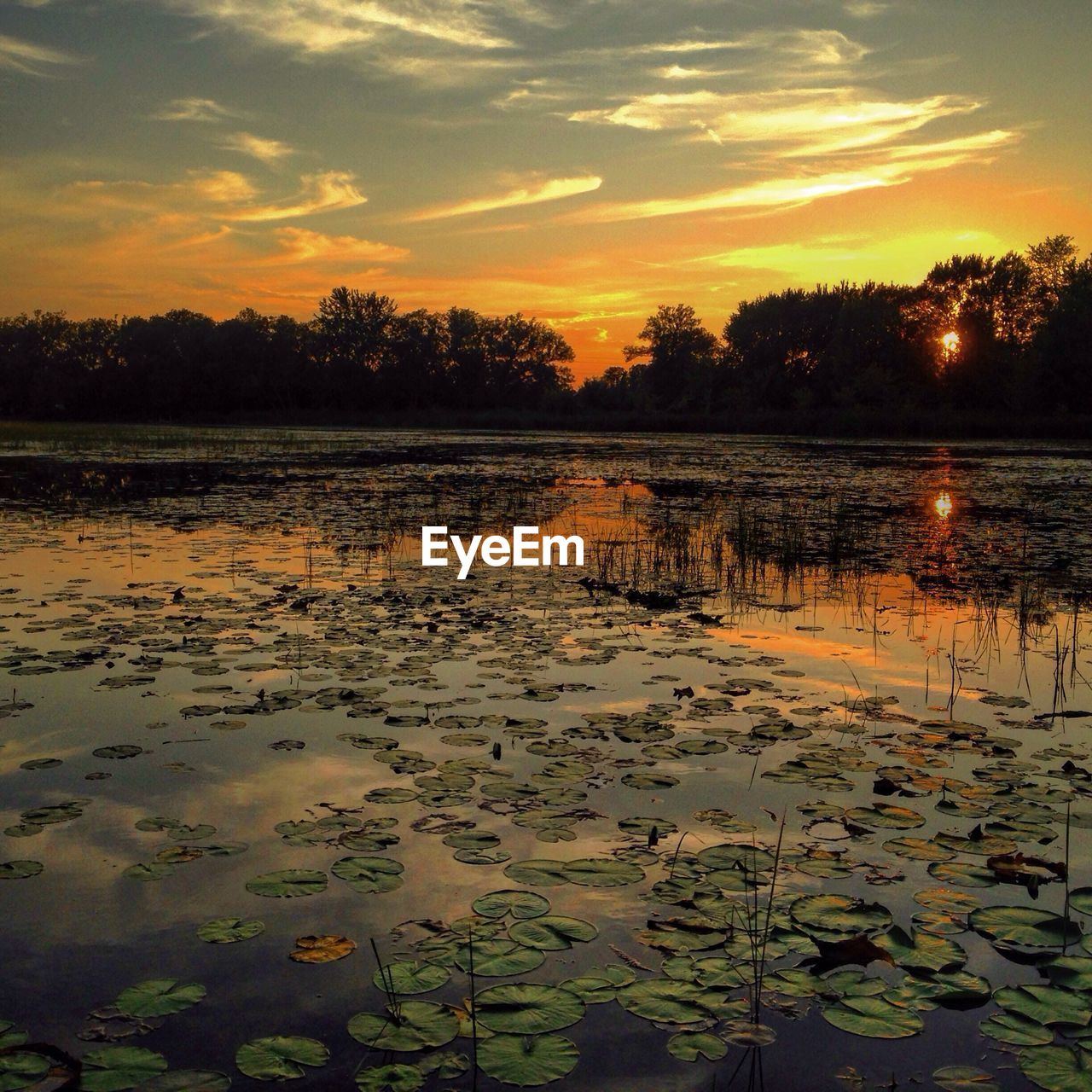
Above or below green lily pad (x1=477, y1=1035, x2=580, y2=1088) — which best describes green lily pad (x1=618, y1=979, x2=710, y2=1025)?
above

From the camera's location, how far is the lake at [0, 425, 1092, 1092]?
2.64m

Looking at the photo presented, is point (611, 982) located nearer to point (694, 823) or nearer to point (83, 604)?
point (694, 823)

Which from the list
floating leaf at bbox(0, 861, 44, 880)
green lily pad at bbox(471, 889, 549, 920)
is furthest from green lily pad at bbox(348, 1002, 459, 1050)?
floating leaf at bbox(0, 861, 44, 880)

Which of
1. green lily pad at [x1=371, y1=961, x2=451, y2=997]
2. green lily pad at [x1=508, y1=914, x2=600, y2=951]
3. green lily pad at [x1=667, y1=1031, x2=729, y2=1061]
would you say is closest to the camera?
green lily pad at [x1=667, y1=1031, x2=729, y2=1061]

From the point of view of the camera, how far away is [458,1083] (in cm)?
246

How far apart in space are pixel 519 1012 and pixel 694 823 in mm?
1564

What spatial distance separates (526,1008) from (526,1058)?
20 cm

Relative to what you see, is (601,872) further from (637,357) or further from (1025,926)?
(637,357)

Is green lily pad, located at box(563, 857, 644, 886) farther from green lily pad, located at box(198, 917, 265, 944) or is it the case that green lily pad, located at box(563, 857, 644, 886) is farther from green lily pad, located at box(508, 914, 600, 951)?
green lily pad, located at box(198, 917, 265, 944)

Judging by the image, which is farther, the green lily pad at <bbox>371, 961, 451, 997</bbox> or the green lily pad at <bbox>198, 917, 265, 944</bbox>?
the green lily pad at <bbox>198, 917, 265, 944</bbox>

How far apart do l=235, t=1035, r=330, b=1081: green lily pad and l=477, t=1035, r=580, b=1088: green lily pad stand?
1.46 ft

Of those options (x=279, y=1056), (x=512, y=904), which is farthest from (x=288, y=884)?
(x=279, y=1056)

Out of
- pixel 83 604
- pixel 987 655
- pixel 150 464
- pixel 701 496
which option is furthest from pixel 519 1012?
pixel 150 464

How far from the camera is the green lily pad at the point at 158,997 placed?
2.71 meters
